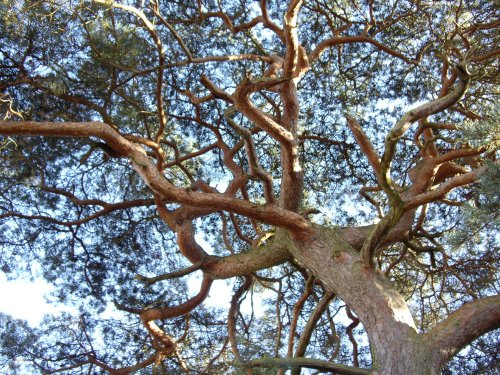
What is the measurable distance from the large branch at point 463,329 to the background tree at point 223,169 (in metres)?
0.46

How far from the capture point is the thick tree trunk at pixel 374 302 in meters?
2.87

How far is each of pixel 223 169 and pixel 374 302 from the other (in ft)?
10.1

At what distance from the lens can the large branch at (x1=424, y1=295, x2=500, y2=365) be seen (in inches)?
115

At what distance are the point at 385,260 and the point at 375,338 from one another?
9.21 ft

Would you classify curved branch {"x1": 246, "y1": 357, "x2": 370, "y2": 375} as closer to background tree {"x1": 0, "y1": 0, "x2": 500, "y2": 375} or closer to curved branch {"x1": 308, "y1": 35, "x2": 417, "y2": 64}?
background tree {"x1": 0, "y1": 0, "x2": 500, "y2": 375}

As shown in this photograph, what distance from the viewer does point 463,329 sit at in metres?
2.95

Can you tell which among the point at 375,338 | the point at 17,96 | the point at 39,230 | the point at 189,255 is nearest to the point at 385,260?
the point at 189,255

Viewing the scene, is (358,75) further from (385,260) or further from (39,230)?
(39,230)

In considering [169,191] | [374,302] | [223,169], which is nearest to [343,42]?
[223,169]

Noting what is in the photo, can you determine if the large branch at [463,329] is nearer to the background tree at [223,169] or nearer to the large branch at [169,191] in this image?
the background tree at [223,169]

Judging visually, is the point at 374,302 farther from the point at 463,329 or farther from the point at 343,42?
the point at 343,42

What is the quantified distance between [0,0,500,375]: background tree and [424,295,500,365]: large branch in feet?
1.51

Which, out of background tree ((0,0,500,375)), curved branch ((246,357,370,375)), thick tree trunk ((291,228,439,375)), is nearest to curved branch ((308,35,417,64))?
background tree ((0,0,500,375))

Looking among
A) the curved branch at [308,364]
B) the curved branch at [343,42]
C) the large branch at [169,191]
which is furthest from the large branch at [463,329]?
the curved branch at [343,42]
